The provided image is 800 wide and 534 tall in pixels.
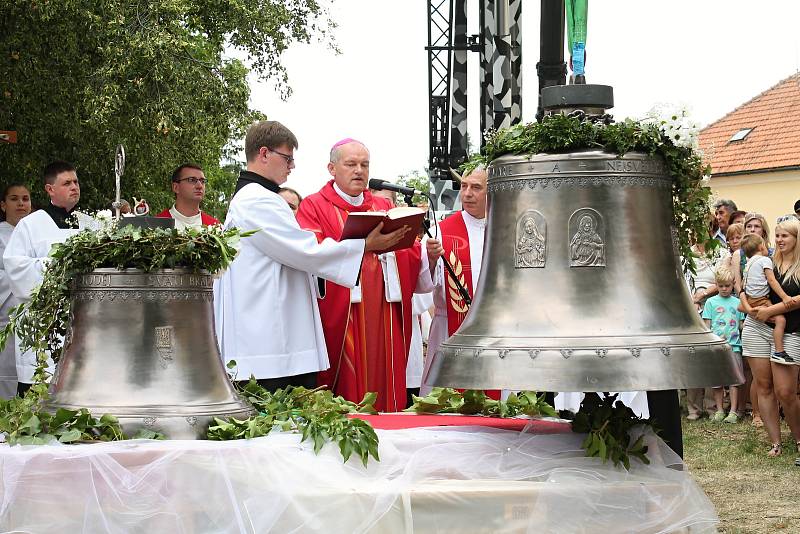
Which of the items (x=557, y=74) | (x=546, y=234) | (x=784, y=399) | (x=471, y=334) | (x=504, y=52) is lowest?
(x=784, y=399)

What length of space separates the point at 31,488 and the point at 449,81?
12.2 metres

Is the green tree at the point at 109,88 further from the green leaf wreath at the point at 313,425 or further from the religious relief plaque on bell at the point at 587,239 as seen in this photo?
the religious relief plaque on bell at the point at 587,239

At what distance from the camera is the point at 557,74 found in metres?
5.01

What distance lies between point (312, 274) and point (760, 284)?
18.5 feet

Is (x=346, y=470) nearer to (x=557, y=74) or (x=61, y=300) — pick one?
(x=61, y=300)

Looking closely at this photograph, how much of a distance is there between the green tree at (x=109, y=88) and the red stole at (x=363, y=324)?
18.3ft

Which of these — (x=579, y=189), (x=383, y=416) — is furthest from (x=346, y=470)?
(x=579, y=189)

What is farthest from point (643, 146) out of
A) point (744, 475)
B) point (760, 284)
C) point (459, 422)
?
point (760, 284)

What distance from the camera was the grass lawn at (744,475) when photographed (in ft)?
26.5

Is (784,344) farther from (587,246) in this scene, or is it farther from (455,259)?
(587,246)

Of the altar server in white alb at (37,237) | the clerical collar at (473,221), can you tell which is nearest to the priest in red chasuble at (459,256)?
the clerical collar at (473,221)

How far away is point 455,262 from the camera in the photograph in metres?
8.70

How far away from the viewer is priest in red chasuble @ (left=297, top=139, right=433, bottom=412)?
733 cm

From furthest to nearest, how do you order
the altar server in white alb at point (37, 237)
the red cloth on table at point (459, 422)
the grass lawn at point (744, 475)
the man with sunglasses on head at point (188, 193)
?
the man with sunglasses on head at point (188, 193) → the grass lawn at point (744, 475) → the altar server in white alb at point (37, 237) → the red cloth on table at point (459, 422)
